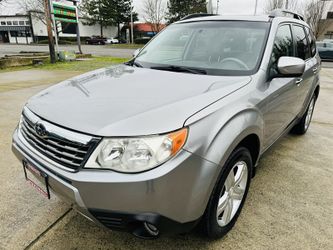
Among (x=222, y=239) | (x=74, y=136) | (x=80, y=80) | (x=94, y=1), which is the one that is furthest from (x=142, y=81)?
(x=94, y=1)

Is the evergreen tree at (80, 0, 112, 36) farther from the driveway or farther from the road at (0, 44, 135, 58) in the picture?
the driveway

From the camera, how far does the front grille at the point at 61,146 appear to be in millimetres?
1541

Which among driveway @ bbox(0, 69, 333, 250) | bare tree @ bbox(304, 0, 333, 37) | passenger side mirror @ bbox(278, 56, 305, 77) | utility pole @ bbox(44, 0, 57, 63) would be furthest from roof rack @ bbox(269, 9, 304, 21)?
bare tree @ bbox(304, 0, 333, 37)

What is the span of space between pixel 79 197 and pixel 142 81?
3.53 ft

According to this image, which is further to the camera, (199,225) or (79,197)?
(199,225)

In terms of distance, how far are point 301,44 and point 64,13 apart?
15.5 m

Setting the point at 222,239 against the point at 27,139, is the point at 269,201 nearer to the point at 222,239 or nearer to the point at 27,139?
the point at 222,239

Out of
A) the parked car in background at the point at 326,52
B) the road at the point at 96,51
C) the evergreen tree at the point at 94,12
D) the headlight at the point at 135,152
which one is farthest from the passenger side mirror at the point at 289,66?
the evergreen tree at the point at 94,12

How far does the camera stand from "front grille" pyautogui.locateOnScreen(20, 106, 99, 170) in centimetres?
154

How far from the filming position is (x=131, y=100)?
6.06 ft

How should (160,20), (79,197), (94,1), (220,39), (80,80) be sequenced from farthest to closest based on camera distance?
(94,1)
(160,20)
(220,39)
(80,80)
(79,197)

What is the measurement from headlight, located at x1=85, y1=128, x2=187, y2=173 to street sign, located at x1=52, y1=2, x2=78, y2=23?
15674mm

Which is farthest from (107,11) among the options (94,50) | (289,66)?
(289,66)

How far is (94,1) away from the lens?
53.7 metres
